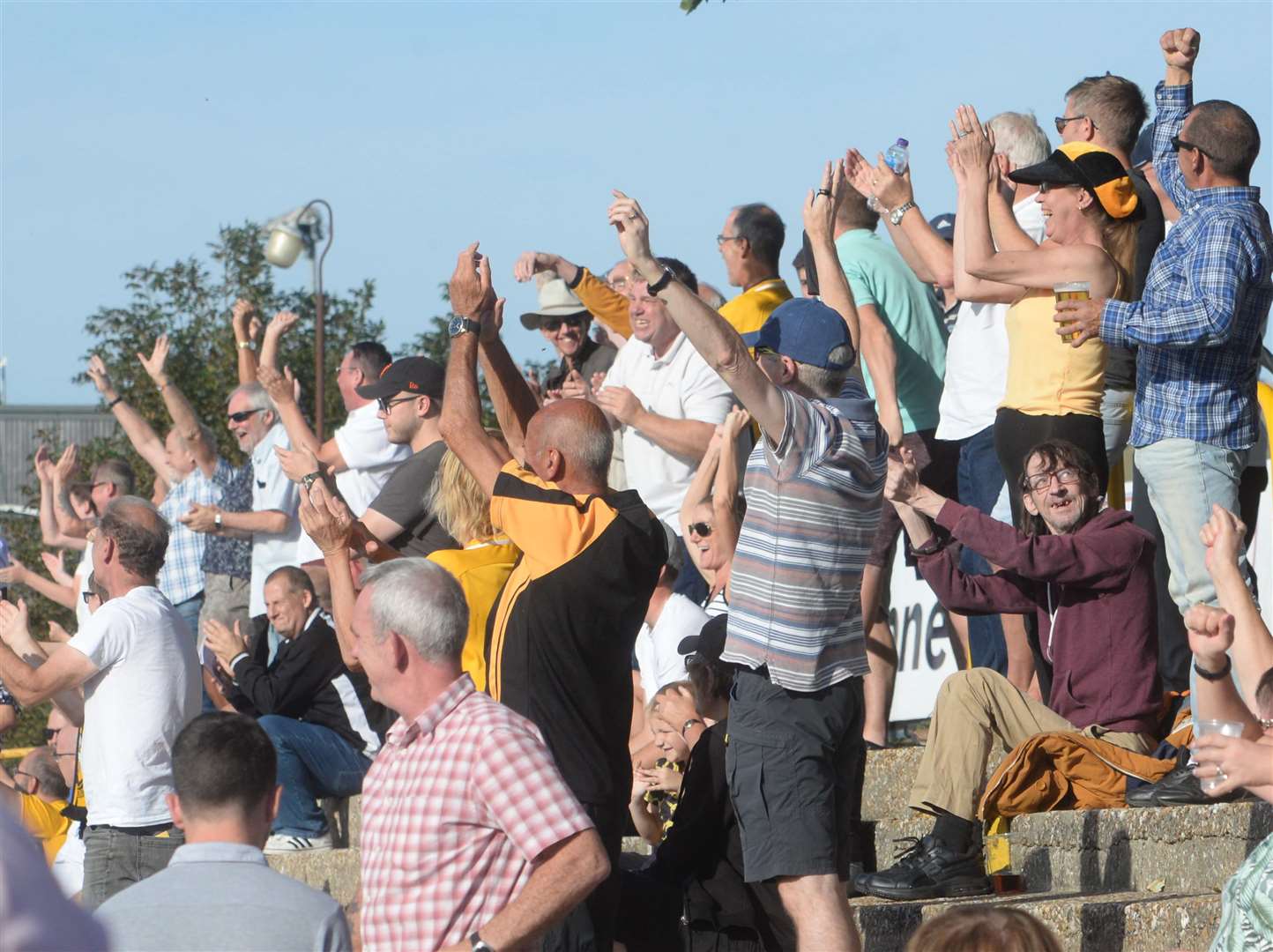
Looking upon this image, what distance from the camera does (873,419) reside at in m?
5.41

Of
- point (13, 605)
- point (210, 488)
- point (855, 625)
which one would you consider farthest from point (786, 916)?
point (210, 488)

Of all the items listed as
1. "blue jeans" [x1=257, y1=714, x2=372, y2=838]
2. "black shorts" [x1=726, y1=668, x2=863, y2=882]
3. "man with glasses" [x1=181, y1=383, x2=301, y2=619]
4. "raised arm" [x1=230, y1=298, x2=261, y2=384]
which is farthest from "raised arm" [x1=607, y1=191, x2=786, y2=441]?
"raised arm" [x1=230, y1=298, x2=261, y2=384]

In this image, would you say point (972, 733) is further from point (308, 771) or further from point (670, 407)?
point (308, 771)

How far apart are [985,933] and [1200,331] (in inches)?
127

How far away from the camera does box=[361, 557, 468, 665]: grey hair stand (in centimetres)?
414

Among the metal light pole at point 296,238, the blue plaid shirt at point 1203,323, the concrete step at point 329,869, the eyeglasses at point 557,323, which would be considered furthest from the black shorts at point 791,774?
the metal light pole at point 296,238

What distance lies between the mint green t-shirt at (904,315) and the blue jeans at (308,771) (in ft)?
9.93

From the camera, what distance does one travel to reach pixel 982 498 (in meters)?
7.62

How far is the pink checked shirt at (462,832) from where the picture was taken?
12.8 ft

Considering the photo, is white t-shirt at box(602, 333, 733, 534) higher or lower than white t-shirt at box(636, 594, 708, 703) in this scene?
higher

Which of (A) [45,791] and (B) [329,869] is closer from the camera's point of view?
(B) [329,869]

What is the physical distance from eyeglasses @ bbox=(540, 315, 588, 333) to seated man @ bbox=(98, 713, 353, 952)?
6.15 m

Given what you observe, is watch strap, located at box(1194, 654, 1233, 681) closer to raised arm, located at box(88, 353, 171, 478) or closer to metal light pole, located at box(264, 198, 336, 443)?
raised arm, located at box(88, 353, 171, 478)

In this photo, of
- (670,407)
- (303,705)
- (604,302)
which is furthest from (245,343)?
(670,407)
